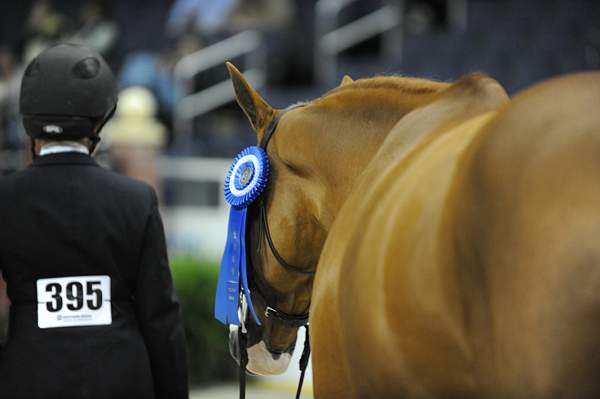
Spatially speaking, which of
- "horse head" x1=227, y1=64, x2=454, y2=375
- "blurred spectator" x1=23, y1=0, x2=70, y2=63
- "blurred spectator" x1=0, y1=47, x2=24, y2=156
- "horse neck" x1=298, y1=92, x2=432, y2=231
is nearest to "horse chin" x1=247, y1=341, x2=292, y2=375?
"horse head" x1=227, y1=64, x2=454, y2=375

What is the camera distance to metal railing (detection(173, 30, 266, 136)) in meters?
11.2

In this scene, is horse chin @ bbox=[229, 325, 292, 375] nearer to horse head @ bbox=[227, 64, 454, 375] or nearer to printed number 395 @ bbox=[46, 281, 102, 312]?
horse head @ bbox=[227, 64, 454, 375]

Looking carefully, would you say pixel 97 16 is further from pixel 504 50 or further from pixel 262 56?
pixel 504 50

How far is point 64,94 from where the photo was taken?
2.42 meters

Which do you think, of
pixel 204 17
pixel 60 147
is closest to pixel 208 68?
Answer: pixel 204 17

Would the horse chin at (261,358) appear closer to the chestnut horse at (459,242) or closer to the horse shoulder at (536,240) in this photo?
the chestnut horse at (459,242)

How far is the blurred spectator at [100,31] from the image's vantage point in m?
9.77

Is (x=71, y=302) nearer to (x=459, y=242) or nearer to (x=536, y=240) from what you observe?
(x=459, y=242)

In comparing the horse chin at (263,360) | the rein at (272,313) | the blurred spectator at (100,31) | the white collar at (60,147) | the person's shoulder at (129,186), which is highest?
the blurred spectator at (100,31)

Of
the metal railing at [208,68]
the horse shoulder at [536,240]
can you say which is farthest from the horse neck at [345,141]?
the metal railing at [208,68]

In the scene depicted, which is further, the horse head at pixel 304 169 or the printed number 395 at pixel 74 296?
the horse head at pixel 304 169

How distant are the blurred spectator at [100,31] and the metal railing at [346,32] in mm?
2620

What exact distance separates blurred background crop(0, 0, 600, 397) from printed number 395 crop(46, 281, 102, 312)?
18.6 ft

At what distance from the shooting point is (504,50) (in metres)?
10.1
